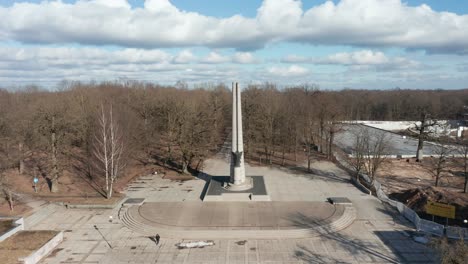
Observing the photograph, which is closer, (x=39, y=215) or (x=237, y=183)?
(x=39, y=215)

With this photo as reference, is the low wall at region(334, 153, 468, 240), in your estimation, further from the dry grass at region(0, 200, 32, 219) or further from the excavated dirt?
the dry grass at region(0, 200, 32, 219)

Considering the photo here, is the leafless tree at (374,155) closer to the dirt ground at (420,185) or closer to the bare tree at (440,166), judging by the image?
the dirt ground at (420,185)

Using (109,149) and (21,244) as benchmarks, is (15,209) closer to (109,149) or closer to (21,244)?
(21,244)

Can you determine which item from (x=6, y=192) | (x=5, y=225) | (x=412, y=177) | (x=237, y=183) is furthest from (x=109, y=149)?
(x=412, y=177)

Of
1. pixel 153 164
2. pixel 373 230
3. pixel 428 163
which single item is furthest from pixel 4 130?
pixel 428 163

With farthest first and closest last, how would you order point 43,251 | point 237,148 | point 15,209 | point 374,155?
1. point 374,155
2. point 237,148
3. point 15,209
4. point 43,251

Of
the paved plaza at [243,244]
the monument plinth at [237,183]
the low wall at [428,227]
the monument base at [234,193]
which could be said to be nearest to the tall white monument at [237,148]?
the monument plinth at [237,183]

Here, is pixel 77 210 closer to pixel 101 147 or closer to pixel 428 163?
pixel 101 147
